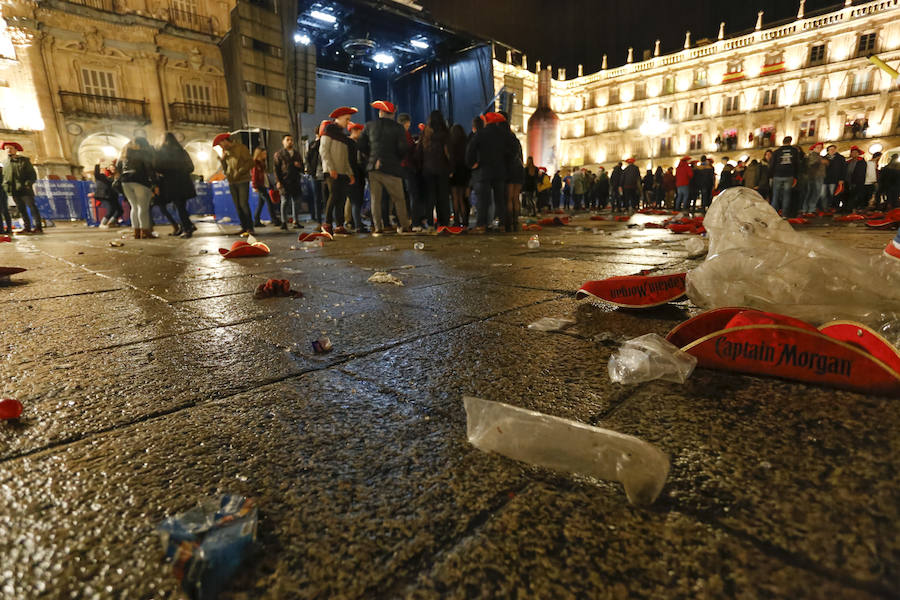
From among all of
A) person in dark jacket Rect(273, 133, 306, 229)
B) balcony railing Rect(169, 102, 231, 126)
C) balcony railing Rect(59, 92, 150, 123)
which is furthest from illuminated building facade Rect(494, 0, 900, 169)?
person in dark jacket Rect(273, 133, 306, 229)

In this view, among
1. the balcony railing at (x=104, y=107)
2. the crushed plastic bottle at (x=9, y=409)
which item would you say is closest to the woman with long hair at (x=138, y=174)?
the crushed plastic bottle at (x=9, y=409)

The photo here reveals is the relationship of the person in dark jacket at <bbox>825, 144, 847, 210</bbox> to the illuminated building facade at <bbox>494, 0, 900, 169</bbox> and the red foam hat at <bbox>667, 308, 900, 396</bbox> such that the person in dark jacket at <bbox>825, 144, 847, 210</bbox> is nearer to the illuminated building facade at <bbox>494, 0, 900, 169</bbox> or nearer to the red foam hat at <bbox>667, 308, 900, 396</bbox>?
the red foam hat at <bbox>667, 308, 900, 396</bbox>

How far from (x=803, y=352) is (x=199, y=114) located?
25744mm

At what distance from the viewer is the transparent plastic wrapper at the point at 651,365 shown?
1.05m

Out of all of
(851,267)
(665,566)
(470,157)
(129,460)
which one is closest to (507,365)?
(665,566)

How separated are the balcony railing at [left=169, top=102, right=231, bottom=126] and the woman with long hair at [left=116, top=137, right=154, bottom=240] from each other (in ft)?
54.6

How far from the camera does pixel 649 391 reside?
3.27 feet

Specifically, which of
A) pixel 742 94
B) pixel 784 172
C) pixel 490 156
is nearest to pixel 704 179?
pixel 784 172

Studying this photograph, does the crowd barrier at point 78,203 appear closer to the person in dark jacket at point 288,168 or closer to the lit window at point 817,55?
the person in dark jacket at point 288,168

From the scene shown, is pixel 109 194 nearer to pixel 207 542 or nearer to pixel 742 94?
pixel 207 542

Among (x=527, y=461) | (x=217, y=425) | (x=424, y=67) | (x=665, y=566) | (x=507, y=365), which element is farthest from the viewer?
(x=424, y=67)

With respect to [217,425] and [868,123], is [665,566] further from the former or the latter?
[868,123]

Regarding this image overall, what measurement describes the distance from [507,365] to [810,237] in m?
1.13

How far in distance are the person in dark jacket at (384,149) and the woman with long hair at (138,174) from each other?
2.99 m
